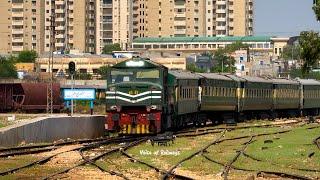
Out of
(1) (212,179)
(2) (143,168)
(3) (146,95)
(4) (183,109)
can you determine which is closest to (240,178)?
(1) (212,179)

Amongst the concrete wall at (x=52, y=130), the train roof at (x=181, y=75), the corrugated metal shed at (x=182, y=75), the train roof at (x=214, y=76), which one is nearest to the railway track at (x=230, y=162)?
the concrete wall at (x=52, y=130)

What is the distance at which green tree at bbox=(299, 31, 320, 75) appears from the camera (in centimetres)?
3991

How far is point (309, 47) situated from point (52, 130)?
42.3ft

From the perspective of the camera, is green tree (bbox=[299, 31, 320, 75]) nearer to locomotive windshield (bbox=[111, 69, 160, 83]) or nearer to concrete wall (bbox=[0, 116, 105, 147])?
locomotive windshield (bbox=[111, 69, 160, 83])

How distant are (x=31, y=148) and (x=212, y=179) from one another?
1231 cm

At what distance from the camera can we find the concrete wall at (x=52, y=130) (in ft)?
106

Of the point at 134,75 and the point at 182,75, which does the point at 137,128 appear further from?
the point at 182,75

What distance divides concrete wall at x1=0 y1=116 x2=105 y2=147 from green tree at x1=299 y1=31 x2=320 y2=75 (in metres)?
11.2

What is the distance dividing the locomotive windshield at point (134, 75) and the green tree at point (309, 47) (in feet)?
24.1

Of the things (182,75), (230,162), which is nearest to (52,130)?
(182,75)

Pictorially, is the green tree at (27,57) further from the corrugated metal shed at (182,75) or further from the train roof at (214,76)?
the corrugated metal shed at (182,75)

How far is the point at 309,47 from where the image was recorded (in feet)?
131

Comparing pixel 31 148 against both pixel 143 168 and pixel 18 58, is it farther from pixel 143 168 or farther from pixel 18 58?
pixel 18 58

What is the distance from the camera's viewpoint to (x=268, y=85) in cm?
6775
